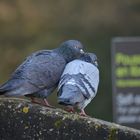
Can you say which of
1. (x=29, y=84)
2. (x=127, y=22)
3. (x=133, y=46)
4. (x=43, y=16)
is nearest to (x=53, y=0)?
(x=43, y=16)

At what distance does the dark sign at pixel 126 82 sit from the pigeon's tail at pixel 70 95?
28.6 feet

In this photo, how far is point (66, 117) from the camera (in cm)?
558

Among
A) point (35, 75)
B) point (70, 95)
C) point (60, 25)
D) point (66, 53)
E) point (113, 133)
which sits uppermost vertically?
point (66, 53)

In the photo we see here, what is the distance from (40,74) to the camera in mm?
6035

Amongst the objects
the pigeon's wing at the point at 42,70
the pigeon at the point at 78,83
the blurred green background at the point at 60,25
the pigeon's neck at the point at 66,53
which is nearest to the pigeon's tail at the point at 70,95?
the pigeon at the point at 78,83

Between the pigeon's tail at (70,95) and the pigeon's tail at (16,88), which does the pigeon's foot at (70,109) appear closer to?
the pigeon's tail at (70,95)

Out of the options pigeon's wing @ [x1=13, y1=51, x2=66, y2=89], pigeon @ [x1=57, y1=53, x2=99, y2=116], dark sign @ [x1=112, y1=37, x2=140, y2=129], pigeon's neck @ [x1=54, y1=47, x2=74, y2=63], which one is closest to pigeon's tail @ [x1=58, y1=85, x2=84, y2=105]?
pigeon @ [x1=57, y1=53, x2=99, y2=116]

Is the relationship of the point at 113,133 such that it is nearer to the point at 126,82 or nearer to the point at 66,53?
the point at 66,53

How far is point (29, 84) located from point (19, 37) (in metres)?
18.9

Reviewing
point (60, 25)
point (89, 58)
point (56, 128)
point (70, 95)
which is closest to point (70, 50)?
point (89, 58)

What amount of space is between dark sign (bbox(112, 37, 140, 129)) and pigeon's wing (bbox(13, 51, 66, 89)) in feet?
28.1

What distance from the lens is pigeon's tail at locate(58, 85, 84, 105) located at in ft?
19.1

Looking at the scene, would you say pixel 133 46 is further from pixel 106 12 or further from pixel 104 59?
pixel 106 12

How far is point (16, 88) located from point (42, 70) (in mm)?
245
